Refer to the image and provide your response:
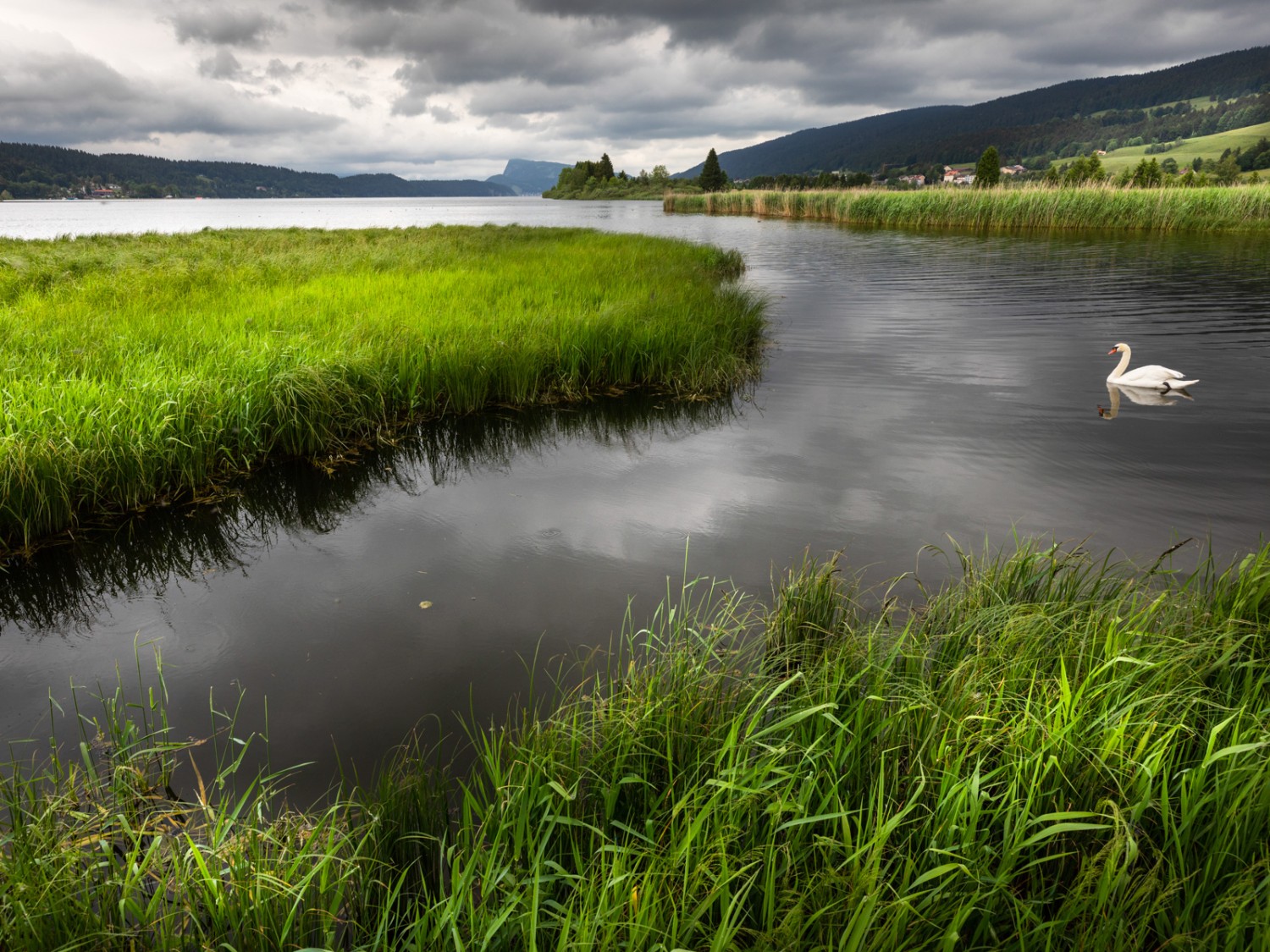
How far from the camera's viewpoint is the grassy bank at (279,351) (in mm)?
6000

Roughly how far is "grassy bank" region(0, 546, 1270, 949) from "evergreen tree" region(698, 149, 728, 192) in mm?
111857

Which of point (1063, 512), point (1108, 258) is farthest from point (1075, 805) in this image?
point (1108, 258)

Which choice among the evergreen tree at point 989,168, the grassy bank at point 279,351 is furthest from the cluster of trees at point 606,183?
the grassy bank at point 279,351

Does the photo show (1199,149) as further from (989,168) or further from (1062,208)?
(1062,208)

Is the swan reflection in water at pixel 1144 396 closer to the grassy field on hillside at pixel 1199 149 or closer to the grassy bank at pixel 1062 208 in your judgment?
the grassy bank at pixel 1062 208

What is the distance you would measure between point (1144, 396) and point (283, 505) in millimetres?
11558

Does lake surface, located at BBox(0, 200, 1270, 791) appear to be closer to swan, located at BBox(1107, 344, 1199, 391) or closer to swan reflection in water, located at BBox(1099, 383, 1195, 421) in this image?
swan reflection in water, located at BBox(1099, 383, 1195, 421)

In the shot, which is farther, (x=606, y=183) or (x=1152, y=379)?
(x=606, y=183)

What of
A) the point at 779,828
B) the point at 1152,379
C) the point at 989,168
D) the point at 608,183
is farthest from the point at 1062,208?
the point at 608,183

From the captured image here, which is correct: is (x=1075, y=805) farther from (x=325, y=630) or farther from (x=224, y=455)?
(x=224, y=455)

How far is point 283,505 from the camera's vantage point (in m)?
6.69

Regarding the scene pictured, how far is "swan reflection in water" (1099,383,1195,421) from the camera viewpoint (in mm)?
9367

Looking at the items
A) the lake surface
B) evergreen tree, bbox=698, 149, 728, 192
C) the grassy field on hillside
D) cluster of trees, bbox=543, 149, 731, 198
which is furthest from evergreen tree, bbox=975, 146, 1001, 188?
the grassy field on hillside

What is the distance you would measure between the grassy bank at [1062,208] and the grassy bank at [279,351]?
87.4 feet
